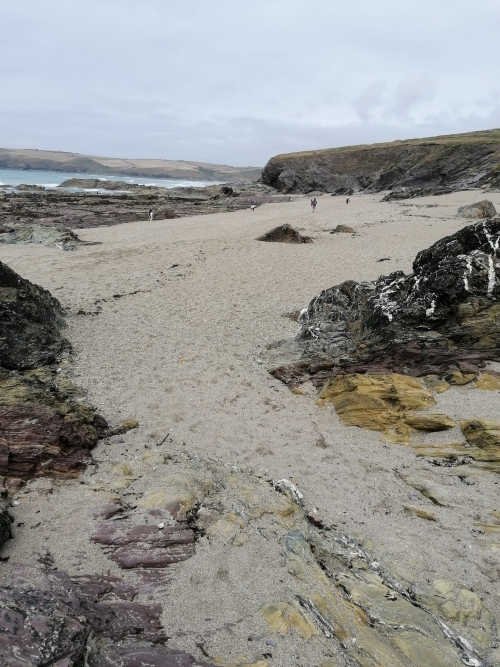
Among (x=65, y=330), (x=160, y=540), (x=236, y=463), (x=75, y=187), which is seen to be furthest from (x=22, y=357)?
(x=75, y=187)

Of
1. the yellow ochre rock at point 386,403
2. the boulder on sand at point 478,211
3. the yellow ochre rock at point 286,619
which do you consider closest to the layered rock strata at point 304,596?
the yellow ochre rock at point 286,619

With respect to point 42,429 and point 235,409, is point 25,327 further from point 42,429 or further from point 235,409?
point 235,409

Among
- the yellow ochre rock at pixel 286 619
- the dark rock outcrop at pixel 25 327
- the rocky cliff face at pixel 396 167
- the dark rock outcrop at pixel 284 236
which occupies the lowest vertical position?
the yellow ochre rock at pixel 286 619

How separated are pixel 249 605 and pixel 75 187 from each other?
282 ft

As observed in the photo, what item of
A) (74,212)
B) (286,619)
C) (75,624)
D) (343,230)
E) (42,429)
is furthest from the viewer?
(74,212)

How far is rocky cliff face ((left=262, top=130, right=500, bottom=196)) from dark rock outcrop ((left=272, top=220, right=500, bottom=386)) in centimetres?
3657

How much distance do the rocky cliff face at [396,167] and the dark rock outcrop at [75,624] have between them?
44223 millimetres

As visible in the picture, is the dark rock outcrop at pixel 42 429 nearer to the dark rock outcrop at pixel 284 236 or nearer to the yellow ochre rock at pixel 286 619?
the yellow ochre rock at pixel 286 619

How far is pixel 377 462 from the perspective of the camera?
5.61 meters

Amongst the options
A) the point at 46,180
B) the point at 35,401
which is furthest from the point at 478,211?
the point at 46,180

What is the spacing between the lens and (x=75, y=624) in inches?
100

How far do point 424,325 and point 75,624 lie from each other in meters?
7.16

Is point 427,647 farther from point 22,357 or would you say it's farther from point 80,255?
point 80,255

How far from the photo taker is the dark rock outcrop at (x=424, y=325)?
24.0ft
